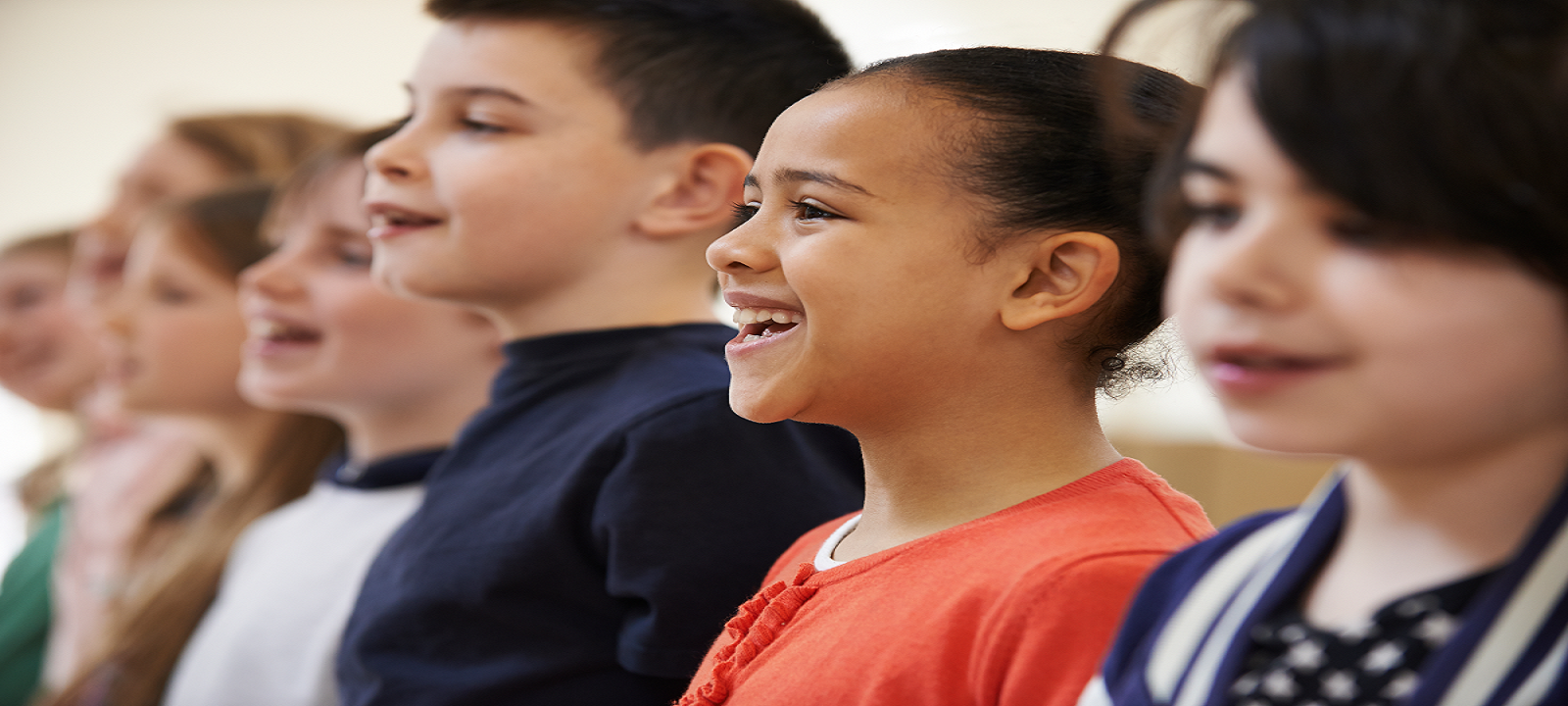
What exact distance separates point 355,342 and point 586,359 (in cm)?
37

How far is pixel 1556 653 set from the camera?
398 millimetres

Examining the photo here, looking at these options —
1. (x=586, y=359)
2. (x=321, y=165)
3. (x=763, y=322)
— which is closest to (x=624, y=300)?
(x=586, y=359)

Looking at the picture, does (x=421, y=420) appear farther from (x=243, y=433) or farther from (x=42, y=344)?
(x=42, y=344)

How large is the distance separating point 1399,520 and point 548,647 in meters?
0.56

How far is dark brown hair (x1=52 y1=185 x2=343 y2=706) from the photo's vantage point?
1508mm

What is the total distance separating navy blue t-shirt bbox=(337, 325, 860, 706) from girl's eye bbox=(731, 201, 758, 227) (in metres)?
0.11

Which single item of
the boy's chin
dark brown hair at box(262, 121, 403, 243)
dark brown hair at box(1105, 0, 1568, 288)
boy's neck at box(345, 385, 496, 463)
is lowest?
boy's neck at box(345, 385, 496, 463)

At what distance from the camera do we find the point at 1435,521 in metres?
0.44

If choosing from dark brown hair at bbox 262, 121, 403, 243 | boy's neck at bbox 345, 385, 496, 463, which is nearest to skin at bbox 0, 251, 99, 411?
dark brown hair at bbox 262, 121, 403, 243

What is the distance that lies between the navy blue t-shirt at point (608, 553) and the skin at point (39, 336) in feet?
5.18

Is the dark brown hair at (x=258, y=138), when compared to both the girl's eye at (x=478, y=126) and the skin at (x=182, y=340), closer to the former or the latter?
the skin at (x=182, y=340)

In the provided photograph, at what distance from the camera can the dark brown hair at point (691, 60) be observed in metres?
1.03

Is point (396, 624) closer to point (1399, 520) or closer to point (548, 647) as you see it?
point (548, 647)

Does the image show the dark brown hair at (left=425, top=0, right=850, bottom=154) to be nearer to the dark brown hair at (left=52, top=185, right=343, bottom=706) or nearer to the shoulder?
the shoulder
